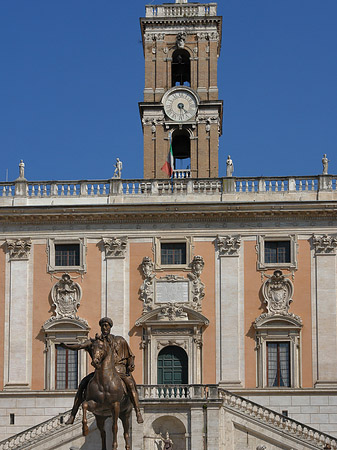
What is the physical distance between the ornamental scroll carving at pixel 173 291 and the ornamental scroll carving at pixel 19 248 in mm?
5019

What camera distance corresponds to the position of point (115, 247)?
48.1 metres

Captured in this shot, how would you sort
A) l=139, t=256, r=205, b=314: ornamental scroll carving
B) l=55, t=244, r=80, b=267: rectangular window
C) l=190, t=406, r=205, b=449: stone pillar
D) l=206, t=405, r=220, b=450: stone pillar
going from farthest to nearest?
l=55, t=244, r=80, b=267: rectangular window, l=139, t=256, r=205, b=314: ornamental scroll carving, l=190, t=406, r=205, b=449: stone pillar, l=206, t=405, r=220, b=450: stone pillar

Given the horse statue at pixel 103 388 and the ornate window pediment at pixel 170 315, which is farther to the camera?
the ornate window pediment at pixel 170 315

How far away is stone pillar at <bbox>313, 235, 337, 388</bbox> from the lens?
152 feet

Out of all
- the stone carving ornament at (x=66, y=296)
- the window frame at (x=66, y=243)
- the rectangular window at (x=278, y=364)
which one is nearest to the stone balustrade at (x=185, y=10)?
the window frame at (x=66, y=243)

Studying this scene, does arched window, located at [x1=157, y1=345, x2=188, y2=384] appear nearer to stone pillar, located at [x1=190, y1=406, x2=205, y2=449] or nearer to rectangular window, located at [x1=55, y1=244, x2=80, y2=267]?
stone pillar, located at [x1=190, y1=406, x2=205, y2=449]

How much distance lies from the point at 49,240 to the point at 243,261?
8.19 meters

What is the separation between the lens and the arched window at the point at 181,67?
175 feet

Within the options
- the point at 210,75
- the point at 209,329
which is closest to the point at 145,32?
the point at 210,75

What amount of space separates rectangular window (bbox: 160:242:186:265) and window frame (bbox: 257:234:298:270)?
3.17 meters

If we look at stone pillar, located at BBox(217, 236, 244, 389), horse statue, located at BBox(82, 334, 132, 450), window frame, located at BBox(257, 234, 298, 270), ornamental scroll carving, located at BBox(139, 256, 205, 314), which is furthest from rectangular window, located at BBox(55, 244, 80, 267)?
horse statue, located at BBox(82, 334, 132, 450)

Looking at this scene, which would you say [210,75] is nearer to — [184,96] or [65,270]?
[184,96]

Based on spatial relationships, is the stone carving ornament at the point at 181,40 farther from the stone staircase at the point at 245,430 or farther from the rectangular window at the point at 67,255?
the stone staircase at the point at 245,430

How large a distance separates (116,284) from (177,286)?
2547mm
